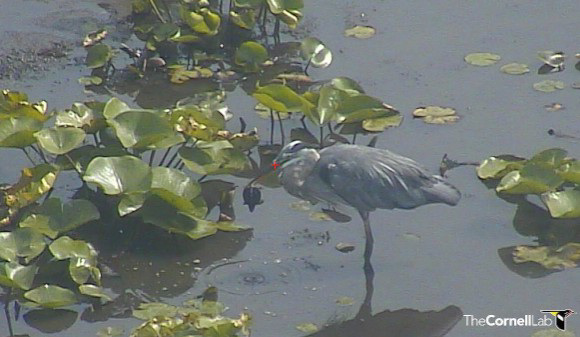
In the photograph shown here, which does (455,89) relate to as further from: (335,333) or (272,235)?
(335,333)

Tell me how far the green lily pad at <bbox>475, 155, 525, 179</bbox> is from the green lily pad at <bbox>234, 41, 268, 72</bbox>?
175 cm

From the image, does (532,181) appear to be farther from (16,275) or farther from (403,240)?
(16,275)

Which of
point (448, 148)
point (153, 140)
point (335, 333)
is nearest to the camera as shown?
point (335, 333)

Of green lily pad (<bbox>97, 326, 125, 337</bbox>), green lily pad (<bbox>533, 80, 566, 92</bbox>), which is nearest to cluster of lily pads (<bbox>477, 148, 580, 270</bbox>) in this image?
green lily pad (<bbox>533, 80, 566, 92</bbox>)

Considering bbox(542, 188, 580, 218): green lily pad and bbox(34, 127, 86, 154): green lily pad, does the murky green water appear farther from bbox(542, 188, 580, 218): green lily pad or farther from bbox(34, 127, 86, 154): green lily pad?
bbox(34, 127, 86, 154): green lily pad

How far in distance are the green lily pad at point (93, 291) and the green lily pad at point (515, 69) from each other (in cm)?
337

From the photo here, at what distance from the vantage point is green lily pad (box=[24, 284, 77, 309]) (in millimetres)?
5496

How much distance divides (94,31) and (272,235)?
288cm

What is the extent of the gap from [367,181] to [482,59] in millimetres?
2350

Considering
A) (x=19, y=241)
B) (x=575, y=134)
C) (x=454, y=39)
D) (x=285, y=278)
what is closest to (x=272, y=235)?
(x=285, y=278)

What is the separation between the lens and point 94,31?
28.0 ft

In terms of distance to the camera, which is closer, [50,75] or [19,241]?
[19,241]

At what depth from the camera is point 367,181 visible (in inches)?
238

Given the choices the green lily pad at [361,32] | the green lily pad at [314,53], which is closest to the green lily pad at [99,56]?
the green lily pad at [314,53]
